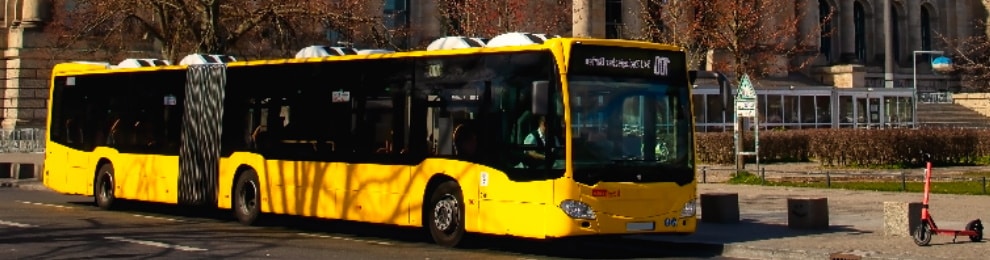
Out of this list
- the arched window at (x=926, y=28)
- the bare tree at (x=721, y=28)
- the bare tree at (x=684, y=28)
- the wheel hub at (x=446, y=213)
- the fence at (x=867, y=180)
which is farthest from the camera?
the arched window at (x=926, y=28)

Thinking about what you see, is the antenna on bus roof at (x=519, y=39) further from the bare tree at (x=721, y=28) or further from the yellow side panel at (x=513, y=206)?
the bare tree at (x=721, y=28)

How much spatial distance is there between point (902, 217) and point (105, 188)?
14.1 m

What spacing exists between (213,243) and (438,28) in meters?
49.0

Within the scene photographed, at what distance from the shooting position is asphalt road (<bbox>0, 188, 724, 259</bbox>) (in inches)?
562

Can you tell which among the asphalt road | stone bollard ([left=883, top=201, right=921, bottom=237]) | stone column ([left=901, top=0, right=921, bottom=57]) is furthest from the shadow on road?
stone column ([left=901, top=0, right=921, bottom=57])

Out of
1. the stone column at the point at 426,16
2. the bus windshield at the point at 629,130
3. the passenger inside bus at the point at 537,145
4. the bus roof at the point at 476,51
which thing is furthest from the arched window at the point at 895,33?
the passenger inside bus at the point at 537,145

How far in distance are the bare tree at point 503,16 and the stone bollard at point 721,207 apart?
23.6 meters

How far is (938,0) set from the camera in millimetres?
84750

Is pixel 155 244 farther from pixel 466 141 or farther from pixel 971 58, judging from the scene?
pixel 971 58

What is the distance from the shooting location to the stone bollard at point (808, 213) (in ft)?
56.7

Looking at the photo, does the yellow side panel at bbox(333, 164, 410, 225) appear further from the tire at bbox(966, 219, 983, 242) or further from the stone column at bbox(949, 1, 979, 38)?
the stone column at bbox(949, 1, 979, 38)

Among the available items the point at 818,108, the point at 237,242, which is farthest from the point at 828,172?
the point at 818,108

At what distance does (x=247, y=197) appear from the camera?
1941 cm

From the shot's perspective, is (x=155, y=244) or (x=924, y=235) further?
(x=155, y=244)
